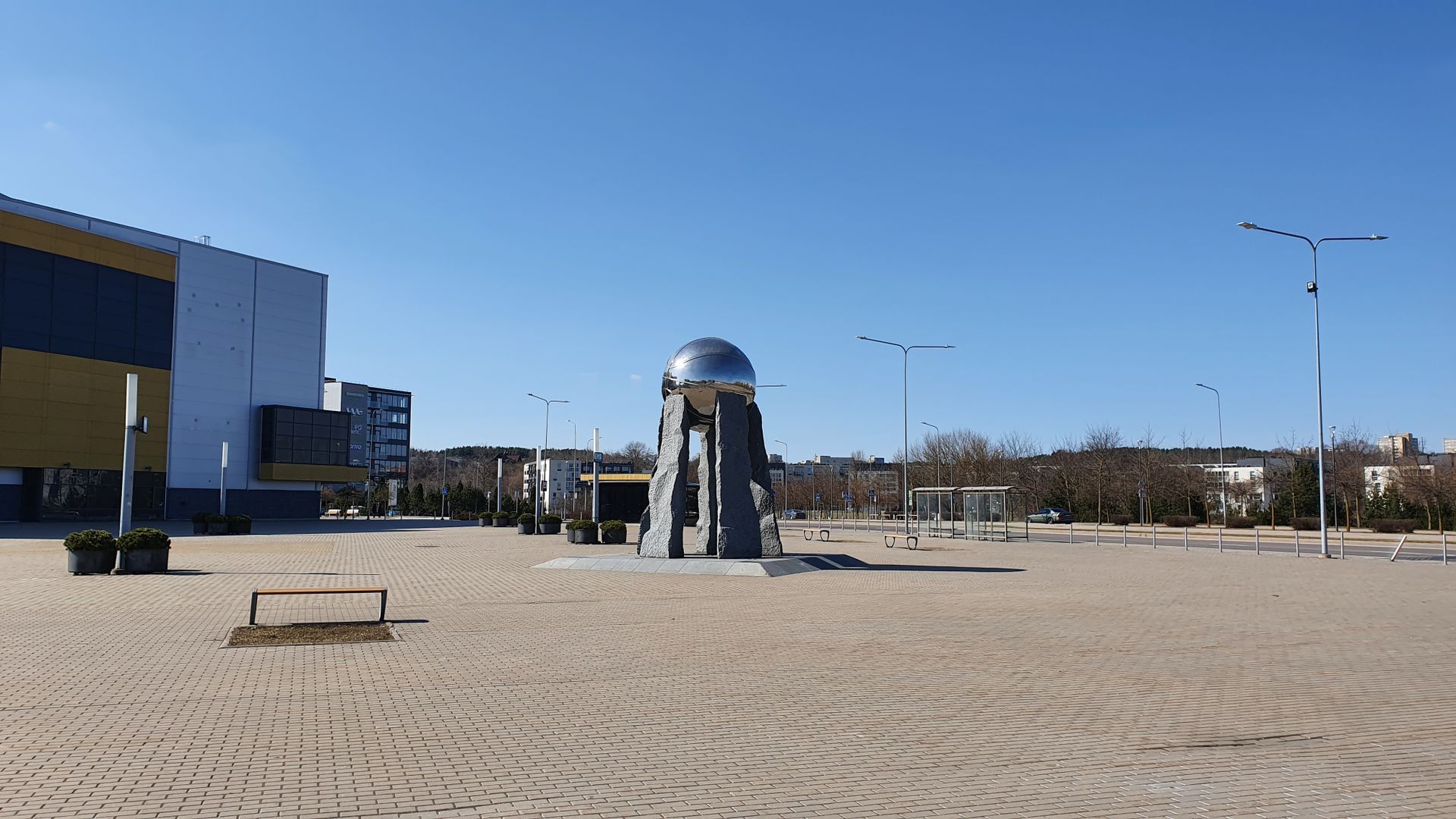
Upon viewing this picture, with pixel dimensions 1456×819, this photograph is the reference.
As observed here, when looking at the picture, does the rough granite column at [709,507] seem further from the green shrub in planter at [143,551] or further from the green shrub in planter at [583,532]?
the green shrub in planter at [143,551]

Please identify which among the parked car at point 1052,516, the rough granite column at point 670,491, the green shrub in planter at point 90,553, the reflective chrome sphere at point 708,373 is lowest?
the parked car at point 1052,516

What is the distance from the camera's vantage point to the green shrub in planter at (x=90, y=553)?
65.4 ft

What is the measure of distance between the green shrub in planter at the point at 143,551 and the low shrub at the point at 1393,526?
50.3 metres

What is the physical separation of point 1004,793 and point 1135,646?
6.59 metres

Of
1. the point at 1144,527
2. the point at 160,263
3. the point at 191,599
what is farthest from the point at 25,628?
the point at 1144,527

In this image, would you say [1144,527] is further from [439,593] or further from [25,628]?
[25,628]

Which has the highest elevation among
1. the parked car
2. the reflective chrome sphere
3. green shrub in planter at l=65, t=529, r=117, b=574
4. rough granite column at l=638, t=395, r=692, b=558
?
the reflective chrome sphere

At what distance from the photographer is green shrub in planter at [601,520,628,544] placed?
33812 millimetres

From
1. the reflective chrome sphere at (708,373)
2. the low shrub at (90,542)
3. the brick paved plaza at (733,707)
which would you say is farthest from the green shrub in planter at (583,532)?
the brick paved plaza at (733,707)

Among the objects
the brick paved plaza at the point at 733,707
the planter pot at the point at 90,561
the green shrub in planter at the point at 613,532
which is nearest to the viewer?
the brick paved plaza at the point at 733,707

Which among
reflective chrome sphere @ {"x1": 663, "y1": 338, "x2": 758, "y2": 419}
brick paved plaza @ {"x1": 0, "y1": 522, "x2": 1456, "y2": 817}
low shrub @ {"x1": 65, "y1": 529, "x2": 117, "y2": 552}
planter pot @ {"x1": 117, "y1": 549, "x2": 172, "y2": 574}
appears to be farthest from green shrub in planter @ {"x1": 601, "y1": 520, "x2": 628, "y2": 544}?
brick paved plaza @ {"x1": 0, "y1": 522, "x2": 1456, "y2": 817}

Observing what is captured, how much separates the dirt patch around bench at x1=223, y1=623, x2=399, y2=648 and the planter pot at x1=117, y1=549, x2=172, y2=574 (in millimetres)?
9484

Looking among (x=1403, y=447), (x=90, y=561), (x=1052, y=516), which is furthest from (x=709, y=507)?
Answer: (x=1403, y=447)

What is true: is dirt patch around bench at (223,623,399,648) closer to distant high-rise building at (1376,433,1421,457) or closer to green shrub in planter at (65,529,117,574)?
green shrub in planter at (65,529,117,574)
